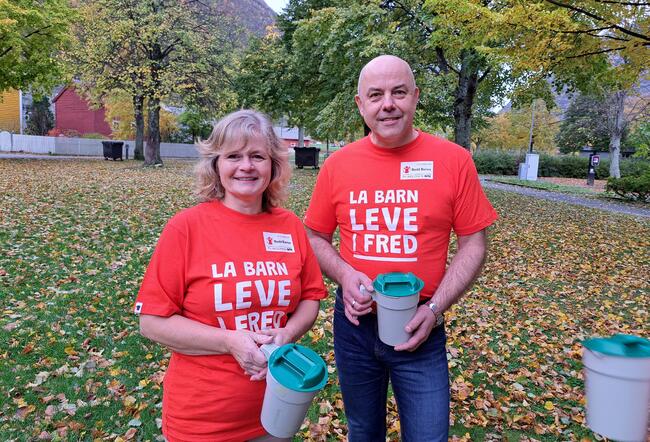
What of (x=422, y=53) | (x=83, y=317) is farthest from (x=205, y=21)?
(x=83, y=317)

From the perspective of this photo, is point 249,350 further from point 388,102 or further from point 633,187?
point 633,187

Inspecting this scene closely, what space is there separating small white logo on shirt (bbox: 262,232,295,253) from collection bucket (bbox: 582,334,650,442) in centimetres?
117

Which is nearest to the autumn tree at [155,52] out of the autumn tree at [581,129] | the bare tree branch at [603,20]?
the bare tree branch at [603,20]

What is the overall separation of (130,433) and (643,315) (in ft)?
20.3

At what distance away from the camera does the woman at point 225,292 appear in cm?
182

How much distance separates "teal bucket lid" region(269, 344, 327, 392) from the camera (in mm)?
1570

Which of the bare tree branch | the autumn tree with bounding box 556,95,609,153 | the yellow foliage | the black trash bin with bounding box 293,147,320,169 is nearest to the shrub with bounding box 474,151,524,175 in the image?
the autumn tree with bounding box 556,95,609,153

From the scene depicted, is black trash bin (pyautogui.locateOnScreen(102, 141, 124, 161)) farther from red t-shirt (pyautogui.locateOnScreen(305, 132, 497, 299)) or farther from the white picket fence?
Answer: red t-shirt (pyautogui.locateOnScreen(305, 132, 497, 299))

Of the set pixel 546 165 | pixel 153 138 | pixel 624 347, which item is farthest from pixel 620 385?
pixel 546 165

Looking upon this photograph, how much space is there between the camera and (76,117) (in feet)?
160

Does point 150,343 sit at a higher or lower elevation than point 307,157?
lower

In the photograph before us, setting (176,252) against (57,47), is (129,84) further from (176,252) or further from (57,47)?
(176,252)

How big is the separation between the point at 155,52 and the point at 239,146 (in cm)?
2534

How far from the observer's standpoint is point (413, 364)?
2172 mm
